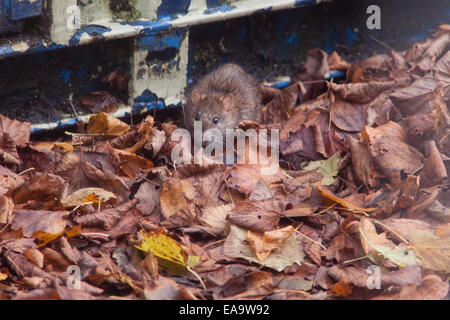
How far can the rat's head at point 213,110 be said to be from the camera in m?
5.22

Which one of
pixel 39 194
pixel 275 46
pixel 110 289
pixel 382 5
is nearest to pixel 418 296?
pixel 110 289


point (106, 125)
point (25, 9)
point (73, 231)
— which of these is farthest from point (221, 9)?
point (73, 231)

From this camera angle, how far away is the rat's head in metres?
5.22

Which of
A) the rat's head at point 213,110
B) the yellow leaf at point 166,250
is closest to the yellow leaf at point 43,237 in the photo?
the yellow leaf at point 166,250

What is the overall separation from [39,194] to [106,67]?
151 centimetres

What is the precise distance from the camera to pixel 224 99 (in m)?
5.44

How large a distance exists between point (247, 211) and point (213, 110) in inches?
91.0

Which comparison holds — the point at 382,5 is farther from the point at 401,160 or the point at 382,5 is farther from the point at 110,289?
the point at 110,289

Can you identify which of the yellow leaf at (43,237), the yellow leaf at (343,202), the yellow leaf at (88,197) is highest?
the yellow leaf at (88,197)

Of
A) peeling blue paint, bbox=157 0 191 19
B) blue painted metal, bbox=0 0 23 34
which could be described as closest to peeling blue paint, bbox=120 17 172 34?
peeling blue paint, bbox=157 0 191 19

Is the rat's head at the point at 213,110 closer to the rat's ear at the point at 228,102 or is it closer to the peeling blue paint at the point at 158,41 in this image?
the rat's ear at the point at 228,102

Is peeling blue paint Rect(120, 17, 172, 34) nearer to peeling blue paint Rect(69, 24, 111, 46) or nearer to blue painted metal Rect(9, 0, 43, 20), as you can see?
peeling blue paint Rect(69, 24, 111, 46)

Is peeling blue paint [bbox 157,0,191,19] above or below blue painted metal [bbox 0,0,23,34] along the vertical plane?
above

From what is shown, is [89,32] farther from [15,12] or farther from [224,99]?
[224,99]
